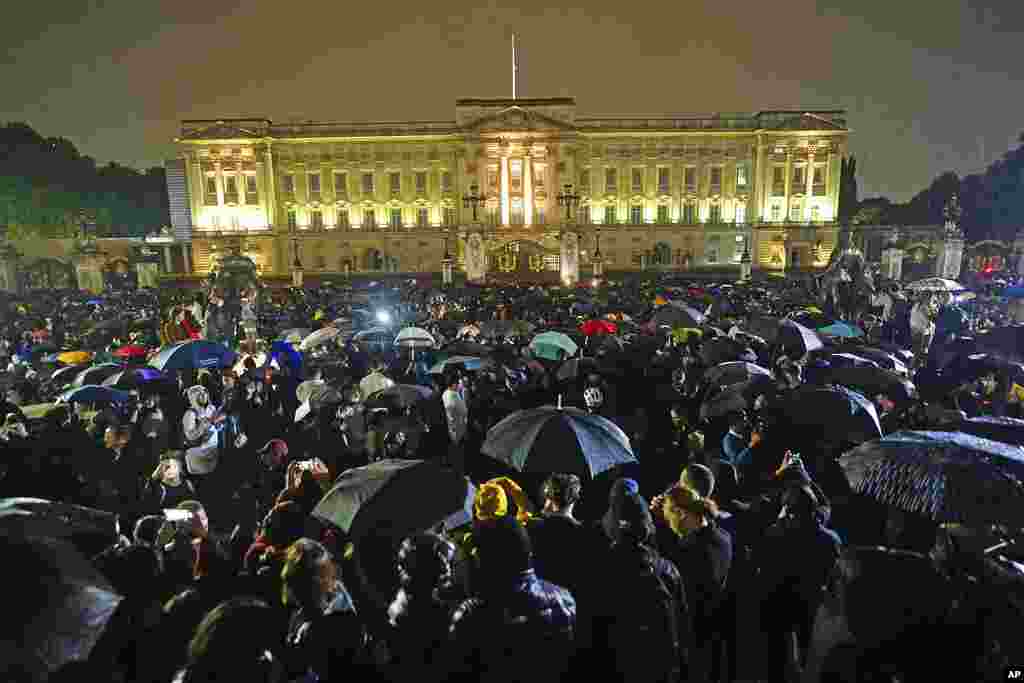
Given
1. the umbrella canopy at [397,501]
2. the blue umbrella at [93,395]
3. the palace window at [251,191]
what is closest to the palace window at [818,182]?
the palace window at [251,191]

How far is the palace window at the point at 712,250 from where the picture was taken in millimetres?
61934

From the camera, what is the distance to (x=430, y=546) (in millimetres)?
3037

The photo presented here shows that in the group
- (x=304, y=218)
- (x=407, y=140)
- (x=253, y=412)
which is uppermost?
(x=407, y=140)

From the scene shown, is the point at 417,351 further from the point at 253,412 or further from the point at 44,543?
the point at 44,543

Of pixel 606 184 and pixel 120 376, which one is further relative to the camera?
pixel 606 184

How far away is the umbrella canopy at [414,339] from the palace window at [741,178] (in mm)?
58819

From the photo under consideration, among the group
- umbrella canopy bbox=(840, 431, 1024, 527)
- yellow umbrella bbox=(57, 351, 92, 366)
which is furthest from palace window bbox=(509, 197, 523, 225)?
umbrella canopy bbox=(840, 431, 1024, 527)

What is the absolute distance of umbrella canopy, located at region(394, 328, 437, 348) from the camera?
10729 millimetres

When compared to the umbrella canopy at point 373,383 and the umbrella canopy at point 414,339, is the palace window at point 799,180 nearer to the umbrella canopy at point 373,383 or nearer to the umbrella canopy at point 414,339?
the umbrella canopy at point 414,339

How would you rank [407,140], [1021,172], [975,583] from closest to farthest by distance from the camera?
[975,583]
[1021,172]
[407,140]

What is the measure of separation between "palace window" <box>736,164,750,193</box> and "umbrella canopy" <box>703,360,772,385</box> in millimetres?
59769

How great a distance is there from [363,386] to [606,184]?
5682cm

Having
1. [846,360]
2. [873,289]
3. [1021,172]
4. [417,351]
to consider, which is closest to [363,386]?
[417,351]

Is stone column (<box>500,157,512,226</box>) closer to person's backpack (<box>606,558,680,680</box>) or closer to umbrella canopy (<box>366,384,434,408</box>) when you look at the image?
umbrella canopy (<box>366,384,434,408</box>)
